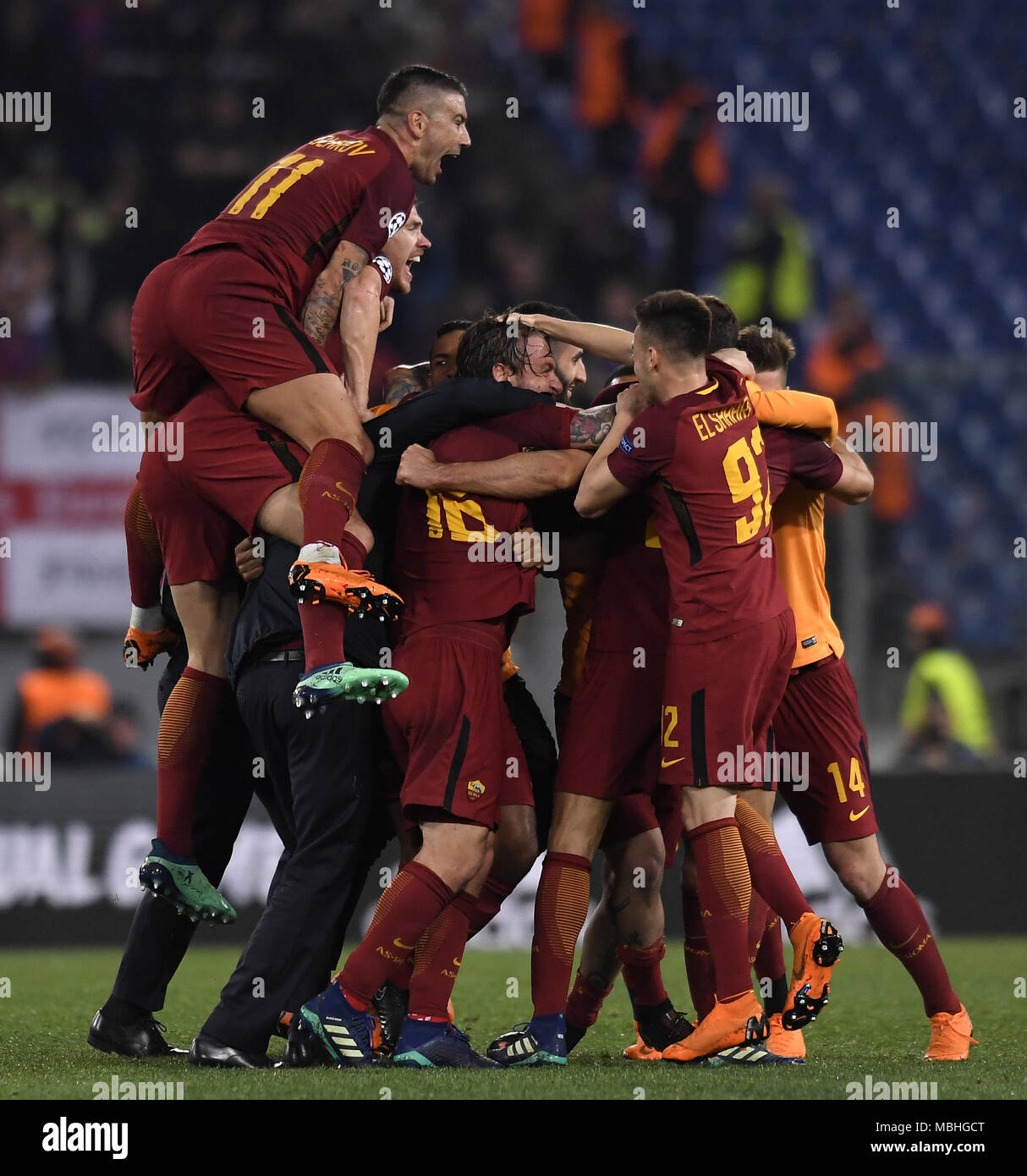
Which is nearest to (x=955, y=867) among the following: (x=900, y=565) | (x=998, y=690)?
(x=998, y=690)

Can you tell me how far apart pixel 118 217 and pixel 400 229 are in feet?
21.4

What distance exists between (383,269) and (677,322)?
97cm

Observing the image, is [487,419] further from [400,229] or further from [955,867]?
[955,867]

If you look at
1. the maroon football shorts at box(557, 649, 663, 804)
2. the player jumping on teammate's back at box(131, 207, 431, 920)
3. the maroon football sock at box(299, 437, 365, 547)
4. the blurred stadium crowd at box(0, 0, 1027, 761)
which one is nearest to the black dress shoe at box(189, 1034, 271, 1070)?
the player jumping on teammate's back at box(131, 207, 431, 920)

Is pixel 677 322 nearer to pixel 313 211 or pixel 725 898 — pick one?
pixel 313 211

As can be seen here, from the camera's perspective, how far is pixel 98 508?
33.9ft

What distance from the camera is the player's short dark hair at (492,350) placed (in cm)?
469

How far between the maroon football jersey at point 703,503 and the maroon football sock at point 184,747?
4.37 ft

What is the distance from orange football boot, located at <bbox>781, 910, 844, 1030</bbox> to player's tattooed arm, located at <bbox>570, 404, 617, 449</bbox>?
4.66ft

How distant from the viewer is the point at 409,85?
201 inches

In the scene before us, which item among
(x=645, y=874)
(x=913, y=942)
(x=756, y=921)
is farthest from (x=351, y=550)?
(x=913, y=942)

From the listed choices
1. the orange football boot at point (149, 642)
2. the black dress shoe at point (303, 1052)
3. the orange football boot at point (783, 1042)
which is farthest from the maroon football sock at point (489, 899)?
the orange football boot at point (149, 642)

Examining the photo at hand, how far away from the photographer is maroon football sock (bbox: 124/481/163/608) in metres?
5.09

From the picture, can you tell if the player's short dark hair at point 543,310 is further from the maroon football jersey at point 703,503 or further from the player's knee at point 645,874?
the player's knee at point 645,874
